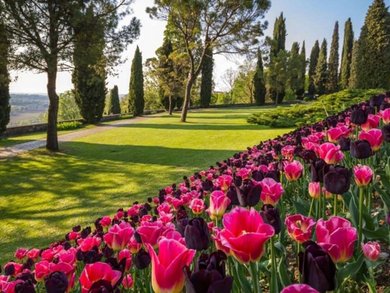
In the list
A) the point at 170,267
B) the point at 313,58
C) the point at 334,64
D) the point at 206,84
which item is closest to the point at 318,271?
the point at 170,267

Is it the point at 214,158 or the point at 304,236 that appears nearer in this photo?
the point at 304,236

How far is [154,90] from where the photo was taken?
40.5 meters

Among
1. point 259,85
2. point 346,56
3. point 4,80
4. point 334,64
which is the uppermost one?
point 346,56

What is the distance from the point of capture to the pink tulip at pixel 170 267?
77 cm

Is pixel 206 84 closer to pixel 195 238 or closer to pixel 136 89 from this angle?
pixel 136 89

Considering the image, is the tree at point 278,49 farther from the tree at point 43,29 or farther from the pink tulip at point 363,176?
the pink tulip at point 363,176

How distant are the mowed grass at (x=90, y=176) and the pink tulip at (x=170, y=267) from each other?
213 inches

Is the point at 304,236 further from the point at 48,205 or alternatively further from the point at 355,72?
the point at 355,72

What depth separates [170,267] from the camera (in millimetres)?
765

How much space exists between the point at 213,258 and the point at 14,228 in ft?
22.7

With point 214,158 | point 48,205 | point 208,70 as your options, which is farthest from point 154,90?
point 48,205

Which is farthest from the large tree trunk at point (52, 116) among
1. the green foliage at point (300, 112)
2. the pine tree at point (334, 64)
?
the pine tree at point (334, 64)

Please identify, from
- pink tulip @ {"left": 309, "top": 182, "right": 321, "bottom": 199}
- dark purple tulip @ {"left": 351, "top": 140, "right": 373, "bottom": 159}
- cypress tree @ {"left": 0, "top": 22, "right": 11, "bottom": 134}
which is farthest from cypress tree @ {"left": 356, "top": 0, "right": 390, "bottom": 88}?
pink tulip @ {"left": 309, "top": 182, "right": 321, "bottom": 199}

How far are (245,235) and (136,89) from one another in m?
35.9
